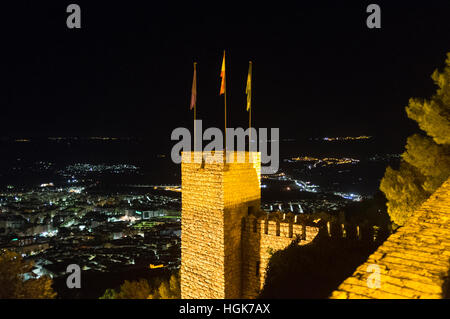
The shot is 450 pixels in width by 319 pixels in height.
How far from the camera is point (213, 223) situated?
773 cm

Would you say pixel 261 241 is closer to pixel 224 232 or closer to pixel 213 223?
pixel 224 232

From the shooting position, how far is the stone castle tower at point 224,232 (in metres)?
7.62

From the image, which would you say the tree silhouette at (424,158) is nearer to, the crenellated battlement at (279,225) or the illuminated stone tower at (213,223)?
the crenellated battlement at (279,225)

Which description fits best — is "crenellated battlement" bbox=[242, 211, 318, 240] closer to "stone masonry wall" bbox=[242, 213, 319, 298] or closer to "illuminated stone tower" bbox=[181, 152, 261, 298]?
"stone masonry wall" bbox=[242, 213, 319, 298]

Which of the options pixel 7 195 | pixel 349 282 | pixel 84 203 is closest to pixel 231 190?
pixel 349 282

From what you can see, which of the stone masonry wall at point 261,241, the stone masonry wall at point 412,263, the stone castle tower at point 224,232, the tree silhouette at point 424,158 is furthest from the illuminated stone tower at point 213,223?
the tree silhouette at point 424,158

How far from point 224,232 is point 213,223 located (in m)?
0.35

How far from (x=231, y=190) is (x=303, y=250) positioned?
2.11m

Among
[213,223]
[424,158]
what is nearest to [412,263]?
[213,223]

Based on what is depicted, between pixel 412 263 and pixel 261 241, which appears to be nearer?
pixel 412 263

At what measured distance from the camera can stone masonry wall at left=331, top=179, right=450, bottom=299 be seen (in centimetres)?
312

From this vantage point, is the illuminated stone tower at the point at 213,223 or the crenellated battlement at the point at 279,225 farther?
the illuminated stone tower at the point at 213,223

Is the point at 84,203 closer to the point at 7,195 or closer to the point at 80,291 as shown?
the point at 7,195

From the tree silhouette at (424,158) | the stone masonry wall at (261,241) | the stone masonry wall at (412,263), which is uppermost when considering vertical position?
the tree silhouette at (424,158)
